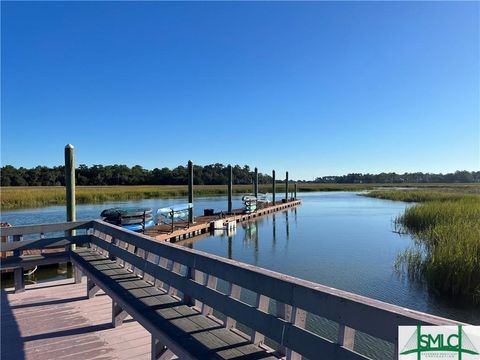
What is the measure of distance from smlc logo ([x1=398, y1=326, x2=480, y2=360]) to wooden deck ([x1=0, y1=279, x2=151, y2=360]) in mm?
2711

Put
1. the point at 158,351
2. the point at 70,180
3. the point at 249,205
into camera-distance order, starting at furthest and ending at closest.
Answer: the point at 249,205, the point at 70,180, the point at 158,351

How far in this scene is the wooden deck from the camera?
3.95m

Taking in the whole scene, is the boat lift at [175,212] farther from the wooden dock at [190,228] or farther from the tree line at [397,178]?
the tree line at [397,178]

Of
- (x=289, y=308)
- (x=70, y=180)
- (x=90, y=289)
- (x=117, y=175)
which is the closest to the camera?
(x=289, y=308)

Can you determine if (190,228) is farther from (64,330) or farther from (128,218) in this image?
(64,330)

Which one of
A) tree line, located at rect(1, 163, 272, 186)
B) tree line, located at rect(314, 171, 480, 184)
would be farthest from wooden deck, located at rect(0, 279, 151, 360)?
tree line, located at rect(314, 171, 480, 184)

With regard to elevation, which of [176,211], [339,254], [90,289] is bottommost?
[339,254]

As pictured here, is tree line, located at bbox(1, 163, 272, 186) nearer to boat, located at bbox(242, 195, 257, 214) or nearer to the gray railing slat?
boat, located at bbox(242, 195, 257, 214)

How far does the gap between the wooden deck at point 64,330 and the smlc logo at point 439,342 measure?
8.89ft

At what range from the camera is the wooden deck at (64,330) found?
3947mm

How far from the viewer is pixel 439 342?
188 cm

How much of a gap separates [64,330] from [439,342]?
4.03 m

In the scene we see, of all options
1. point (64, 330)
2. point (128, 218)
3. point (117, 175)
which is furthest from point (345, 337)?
point (117, 175)

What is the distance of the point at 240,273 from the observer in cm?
301
